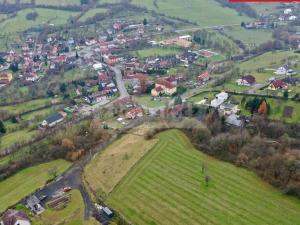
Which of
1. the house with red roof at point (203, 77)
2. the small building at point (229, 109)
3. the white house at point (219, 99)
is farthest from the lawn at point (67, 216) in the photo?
the house with red roof at point (203, 77)

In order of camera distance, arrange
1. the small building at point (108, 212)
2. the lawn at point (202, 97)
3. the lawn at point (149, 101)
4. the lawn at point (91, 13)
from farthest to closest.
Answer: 1. the lawn at point (91, 13)
2. the lawn at point (149, 101)
3. the lawn at point (202, 97)
4. the small building at point (108, 212)

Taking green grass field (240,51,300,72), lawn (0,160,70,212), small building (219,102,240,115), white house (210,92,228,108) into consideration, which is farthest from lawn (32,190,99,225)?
green grass field (240,51,300,72)

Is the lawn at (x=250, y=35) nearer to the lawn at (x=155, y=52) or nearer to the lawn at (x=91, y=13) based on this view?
the lawn at (x=155, y=52)

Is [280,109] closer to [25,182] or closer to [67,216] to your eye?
[67,216]

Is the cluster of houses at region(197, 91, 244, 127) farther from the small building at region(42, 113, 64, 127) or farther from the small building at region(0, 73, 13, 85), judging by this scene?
the small building at region(0, 73, 13, 85)

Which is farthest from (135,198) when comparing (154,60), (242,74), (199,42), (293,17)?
(293,17)

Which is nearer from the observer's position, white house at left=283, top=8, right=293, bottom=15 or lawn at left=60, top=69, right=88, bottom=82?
lawn at left=60, top=69, right=88, bottom=82
